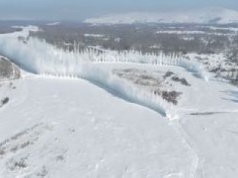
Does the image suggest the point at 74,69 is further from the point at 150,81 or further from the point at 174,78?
the point at 174,78

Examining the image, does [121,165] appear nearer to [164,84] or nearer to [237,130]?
[237,130]

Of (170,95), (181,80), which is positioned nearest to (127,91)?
(170,95)

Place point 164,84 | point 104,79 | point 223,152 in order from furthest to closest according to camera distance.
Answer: point 164,84
point 104,79
point 223,152

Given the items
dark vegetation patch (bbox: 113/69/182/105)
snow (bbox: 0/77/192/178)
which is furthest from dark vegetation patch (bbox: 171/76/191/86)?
snow (bbox: 0/77/192/178)

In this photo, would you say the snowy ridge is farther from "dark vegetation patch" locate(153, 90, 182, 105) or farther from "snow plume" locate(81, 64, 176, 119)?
"dark vegetation patch" locate(153, 90, 182, 105)

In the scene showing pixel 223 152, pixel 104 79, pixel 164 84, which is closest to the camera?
pixel 223 152

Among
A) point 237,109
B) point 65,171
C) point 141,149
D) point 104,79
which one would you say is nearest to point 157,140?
point 141,149

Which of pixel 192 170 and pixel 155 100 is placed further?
pixel 155 100
